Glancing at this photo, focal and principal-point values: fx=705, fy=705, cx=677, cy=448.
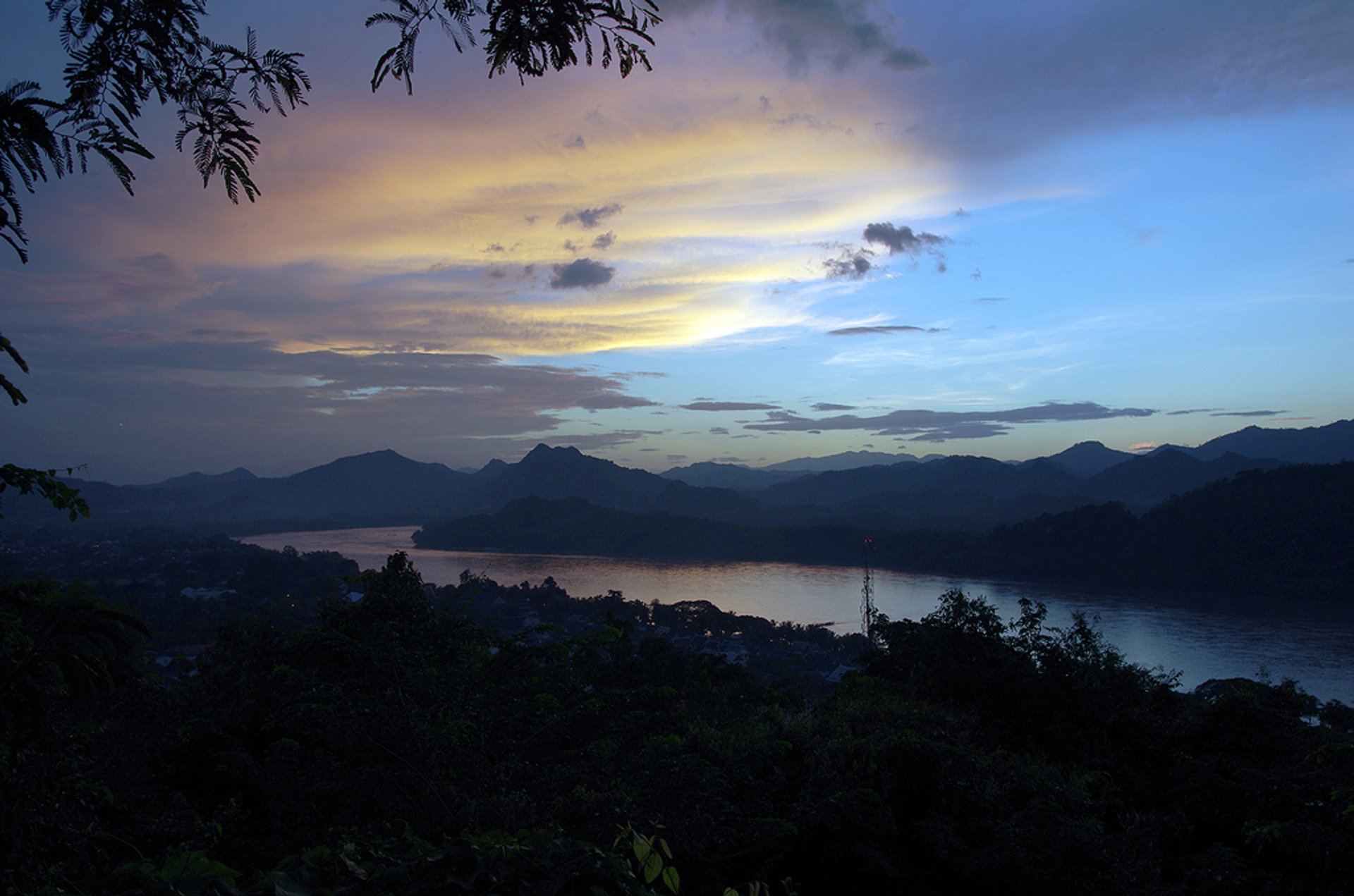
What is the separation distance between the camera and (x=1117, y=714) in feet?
18.9

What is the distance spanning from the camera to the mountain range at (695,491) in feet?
205

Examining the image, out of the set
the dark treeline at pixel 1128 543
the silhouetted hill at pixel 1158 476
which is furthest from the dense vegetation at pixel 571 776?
the silhouetted hill at pixel 1158 476

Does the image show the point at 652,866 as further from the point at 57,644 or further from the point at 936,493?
the point at 936,493

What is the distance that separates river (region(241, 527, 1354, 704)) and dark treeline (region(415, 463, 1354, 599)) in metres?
1.82

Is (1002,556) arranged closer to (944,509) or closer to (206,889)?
(944,509)

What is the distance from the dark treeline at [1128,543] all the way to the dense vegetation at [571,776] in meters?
31.4

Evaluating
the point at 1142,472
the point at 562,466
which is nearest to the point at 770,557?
the point at 562,466

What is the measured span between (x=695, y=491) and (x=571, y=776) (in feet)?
232

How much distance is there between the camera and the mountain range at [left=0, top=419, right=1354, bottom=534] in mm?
62625

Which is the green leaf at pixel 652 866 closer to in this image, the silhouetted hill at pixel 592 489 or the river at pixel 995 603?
the river at pixel 995 603

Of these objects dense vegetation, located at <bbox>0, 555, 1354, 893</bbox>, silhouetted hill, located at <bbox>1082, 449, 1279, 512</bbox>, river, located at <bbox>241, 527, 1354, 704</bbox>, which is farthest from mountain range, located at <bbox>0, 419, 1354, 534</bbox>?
dense vegetation, located at <bbox>0, 555, 1354, 893</bbox>

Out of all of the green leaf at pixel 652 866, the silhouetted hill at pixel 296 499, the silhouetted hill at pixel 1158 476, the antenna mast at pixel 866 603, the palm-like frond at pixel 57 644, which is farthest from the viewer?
the silhouetted hill at pixel 1158 476

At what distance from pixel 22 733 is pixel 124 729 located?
297 centimetres

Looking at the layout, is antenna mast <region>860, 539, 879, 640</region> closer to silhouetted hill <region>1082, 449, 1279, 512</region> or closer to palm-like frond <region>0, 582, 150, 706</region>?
palm-like frond <region>0, 582, 150, 706</region>
